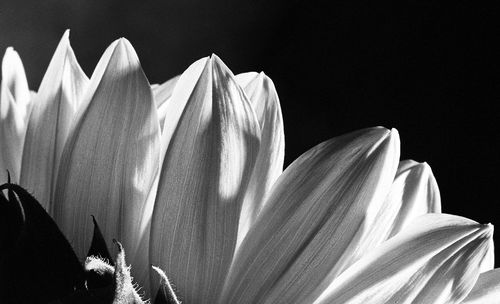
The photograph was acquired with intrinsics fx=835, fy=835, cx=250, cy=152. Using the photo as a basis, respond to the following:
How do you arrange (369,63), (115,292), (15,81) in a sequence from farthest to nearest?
1. (369,63)
2. (15,81)
3. (115,292)

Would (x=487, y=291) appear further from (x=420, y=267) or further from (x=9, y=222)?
(x=9, y=222)

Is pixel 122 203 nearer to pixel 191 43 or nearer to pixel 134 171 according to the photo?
pixel 134 171

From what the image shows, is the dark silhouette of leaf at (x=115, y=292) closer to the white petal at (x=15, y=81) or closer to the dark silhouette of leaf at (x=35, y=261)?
the dark silhouette of leaf at (x=35, y=261)

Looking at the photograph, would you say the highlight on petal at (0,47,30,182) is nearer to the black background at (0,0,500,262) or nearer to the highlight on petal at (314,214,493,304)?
the highlight on petal at (314,214,493,304)

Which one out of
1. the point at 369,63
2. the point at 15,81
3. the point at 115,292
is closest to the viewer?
the point at 115,292

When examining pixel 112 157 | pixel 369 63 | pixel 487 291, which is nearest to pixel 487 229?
pixel 487 291

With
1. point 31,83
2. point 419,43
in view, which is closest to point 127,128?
point 31,83
